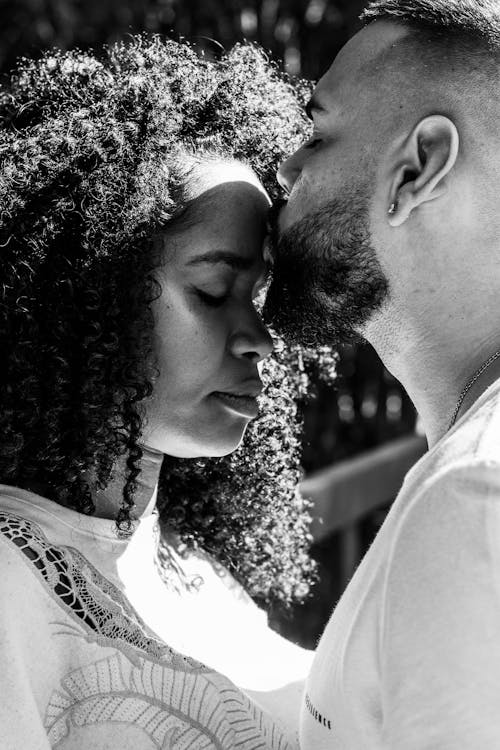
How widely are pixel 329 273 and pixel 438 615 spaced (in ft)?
2.62

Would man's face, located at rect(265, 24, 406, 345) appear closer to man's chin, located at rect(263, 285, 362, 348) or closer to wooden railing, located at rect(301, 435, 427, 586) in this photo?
man's chin, located at rect(263, 285, 362, 348)

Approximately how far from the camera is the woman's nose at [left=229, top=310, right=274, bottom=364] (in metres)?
2.05

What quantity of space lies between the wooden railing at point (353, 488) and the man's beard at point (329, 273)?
6.45ft

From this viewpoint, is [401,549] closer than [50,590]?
Yes

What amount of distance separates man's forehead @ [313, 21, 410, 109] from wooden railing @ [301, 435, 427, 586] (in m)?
2.10

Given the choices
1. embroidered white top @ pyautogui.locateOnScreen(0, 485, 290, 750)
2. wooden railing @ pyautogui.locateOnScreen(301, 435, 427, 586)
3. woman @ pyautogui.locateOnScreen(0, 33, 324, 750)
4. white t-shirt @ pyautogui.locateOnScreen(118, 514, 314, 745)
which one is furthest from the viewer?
wooden railing @ pyautogui.locateOnScreen(301, 435, 427, 586)

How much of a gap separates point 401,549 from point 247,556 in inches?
48.9

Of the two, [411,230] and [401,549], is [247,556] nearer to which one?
[411,230]

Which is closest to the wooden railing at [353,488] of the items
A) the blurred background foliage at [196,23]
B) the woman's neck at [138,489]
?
the blurred background foliage at [196,23]

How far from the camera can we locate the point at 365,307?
193cm

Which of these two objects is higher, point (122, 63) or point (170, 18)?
point (122, 63)

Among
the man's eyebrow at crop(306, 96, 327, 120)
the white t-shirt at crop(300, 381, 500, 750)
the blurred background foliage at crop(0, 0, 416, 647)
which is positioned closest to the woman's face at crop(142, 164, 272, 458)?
the man's eyebrow at crop(306, 96, 327, 120)

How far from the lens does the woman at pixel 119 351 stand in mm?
1885

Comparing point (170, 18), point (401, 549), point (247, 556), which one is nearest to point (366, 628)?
point (401, 549)
